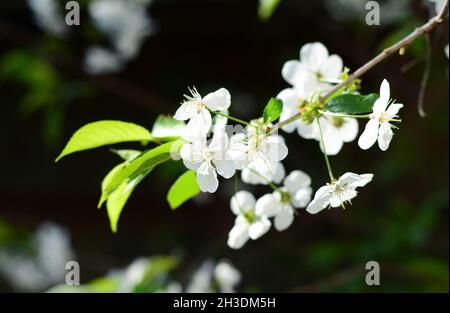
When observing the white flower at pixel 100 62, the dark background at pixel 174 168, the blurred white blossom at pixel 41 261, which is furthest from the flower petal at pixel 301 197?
the blurred white blossom at pixel 41 261

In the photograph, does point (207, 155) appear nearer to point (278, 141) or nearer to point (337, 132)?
point (278, 141)

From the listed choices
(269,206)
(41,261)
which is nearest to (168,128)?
(269,206)

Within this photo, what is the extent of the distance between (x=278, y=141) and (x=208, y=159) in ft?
0.29

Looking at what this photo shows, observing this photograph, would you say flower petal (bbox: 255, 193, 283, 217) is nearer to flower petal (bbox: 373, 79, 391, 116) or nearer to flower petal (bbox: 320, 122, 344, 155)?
flower petal (bbox: 320, 122, 344, 155)

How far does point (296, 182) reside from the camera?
86cm

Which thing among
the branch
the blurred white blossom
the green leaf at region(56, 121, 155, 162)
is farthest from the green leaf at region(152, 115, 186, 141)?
the blurred white blossom

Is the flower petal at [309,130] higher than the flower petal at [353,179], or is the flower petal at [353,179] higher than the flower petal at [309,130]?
the flower petal at [309,130]

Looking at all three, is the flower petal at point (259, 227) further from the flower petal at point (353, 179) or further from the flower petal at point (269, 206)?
the flower petal at point (353, 179)

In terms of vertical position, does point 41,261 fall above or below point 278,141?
above

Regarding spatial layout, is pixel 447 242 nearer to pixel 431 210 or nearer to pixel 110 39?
pixel 431 210

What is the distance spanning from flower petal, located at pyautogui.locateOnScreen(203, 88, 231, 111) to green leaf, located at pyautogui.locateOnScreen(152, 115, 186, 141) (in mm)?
73

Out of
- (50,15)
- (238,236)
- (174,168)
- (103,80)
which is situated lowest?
(238,236)

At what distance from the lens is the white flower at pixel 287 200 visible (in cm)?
85
